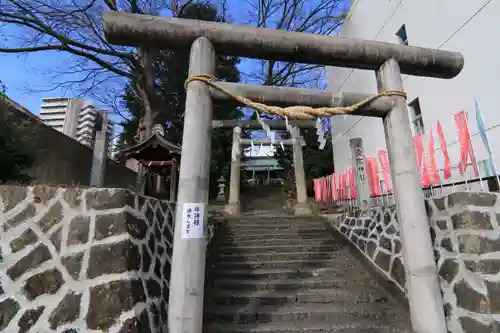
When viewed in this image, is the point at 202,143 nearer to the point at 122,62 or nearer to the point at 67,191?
the point at 67,191

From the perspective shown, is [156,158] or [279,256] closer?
[279,256]

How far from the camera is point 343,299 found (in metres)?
4.14

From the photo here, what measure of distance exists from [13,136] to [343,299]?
6.72 m

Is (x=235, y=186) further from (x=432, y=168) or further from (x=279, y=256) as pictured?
(x=432, y=168)

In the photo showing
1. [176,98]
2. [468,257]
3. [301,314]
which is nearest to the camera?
[468,257]

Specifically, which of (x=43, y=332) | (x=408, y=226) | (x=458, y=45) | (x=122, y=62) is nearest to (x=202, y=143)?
(x=43, y=332)

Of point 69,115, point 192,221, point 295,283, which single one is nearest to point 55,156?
point 192,221

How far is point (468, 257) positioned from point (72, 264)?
438cm

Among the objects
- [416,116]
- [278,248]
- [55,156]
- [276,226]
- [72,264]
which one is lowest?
[278,248]

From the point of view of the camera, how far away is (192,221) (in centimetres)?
275

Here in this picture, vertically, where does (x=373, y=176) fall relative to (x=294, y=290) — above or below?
above

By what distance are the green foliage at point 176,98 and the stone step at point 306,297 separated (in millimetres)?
11424

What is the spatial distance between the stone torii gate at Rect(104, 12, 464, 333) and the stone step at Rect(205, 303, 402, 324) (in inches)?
31.3

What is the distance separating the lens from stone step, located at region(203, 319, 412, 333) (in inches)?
132
